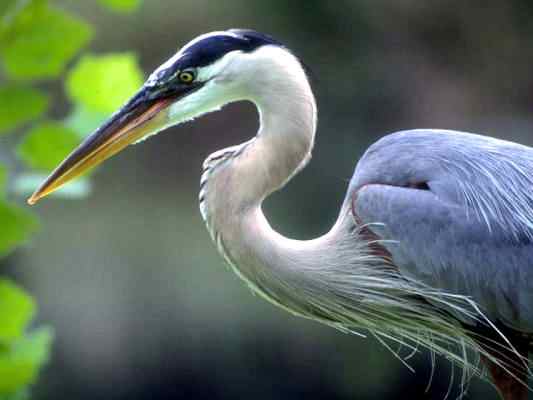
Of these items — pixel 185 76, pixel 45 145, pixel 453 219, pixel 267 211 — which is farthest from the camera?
pixel 267 211

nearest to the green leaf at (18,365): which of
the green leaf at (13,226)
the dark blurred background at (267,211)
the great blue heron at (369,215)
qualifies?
the green leaf at (13,226)


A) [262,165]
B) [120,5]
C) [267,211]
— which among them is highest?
[120,5]

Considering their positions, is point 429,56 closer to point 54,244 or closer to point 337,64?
point 337,64

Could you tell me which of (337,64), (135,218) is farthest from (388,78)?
(135,218)

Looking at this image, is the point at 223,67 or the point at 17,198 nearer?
the point at 17,198

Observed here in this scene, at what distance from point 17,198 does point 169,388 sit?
613 cm

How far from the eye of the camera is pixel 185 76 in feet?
7.99

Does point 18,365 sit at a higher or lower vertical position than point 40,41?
lower

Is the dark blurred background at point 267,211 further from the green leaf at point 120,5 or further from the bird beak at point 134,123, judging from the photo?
the green leaf at point 120,5

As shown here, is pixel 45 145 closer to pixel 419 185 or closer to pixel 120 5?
pixel 120 5

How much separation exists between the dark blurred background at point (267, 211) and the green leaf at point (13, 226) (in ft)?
19.5

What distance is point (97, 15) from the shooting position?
8.30 m

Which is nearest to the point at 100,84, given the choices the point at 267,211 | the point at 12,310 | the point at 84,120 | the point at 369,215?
the point at 84,120

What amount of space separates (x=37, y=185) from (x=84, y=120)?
9 centimetres
